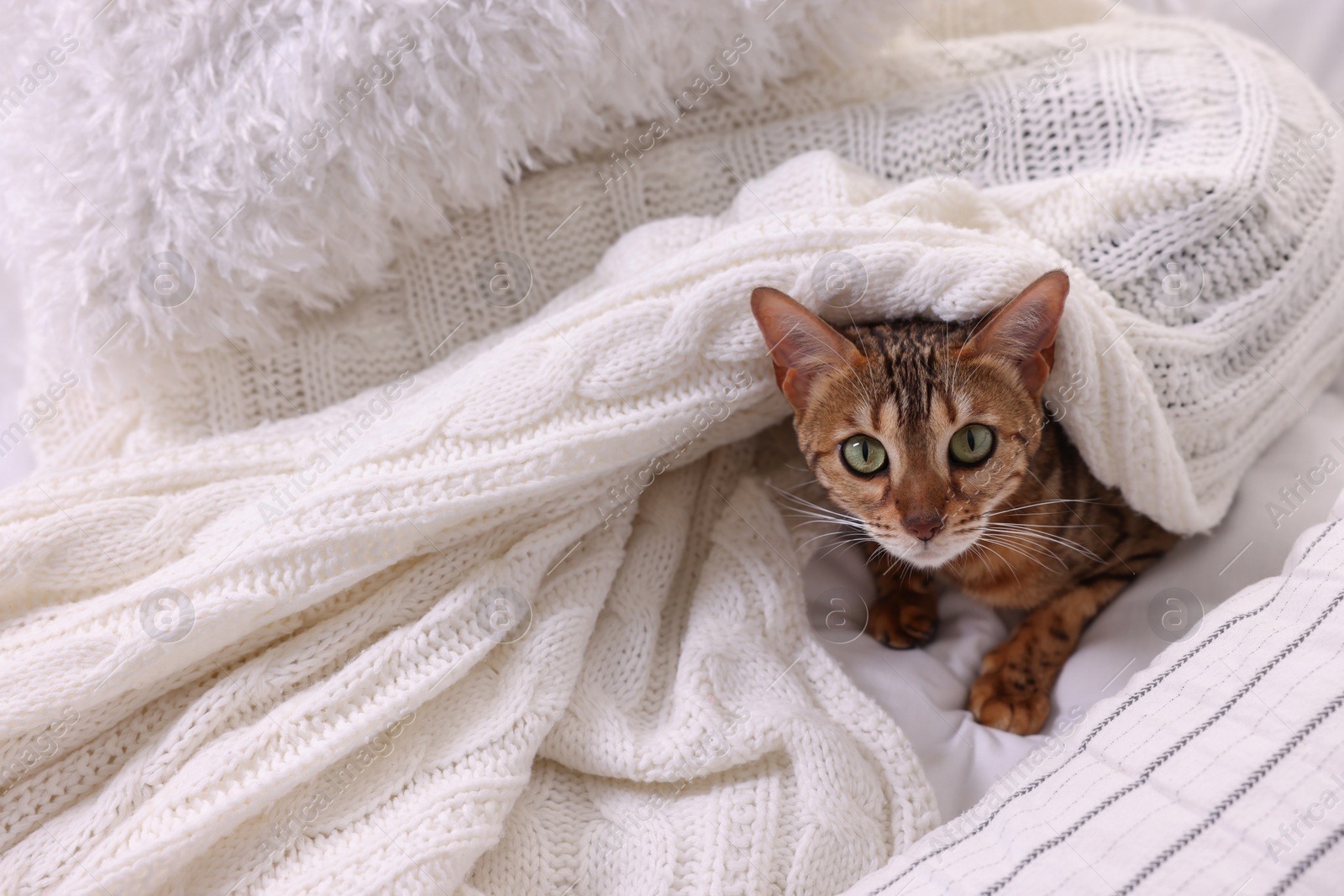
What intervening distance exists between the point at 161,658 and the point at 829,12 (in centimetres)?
110

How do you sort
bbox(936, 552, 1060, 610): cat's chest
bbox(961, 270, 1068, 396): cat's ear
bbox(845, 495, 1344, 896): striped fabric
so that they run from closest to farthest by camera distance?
bbox(845, 495, 1344, 896): striped fabric, bbox(961, 270, 1068, 396): cat's ear, bbox(936, 552, 1060, 610): cat's chest

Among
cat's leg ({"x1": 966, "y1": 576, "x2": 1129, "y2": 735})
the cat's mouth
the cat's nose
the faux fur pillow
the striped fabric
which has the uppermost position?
the faux fur pillow

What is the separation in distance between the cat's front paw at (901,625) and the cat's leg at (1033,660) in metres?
0.08

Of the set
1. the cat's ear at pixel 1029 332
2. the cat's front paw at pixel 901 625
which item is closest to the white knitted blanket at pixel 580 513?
the cat's ear at pixel 1029 332

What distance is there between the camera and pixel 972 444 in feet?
3.13

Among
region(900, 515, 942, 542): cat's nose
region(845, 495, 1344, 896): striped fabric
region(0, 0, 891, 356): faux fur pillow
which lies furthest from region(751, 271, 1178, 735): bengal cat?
region(0, 0, 891, 356): faux fur pillow

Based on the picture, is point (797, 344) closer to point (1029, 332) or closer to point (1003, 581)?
point (1029, 332)

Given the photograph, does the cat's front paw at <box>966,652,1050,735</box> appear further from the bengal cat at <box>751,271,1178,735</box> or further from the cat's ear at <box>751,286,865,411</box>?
the cat's ear at <box>751,286,865,411</box>

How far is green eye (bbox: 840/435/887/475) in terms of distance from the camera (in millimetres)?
970

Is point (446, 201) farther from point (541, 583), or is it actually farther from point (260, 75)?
point (541, 583)

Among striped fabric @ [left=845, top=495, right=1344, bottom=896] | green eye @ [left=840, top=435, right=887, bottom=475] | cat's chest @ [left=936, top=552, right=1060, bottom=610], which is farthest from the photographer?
cat's chest @ [left=936, top=552, right=1060, bottom=610]

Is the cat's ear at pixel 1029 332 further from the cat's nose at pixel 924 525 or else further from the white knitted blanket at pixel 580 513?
the cat's nose at pixel 924 525

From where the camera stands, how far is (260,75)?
40.6 inches

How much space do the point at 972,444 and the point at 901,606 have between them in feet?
1.05
